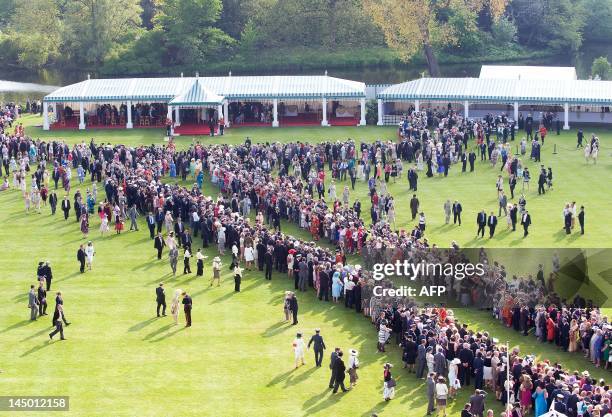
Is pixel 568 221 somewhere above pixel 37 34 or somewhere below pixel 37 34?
below

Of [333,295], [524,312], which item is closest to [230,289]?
[333,295]

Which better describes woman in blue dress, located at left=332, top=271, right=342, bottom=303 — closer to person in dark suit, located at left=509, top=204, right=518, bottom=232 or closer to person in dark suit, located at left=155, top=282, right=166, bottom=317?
person in dark suit, located at left=155, top=282, right=166, bottom=317

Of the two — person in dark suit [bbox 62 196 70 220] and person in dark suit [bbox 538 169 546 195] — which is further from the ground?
person in dark suit [bbox 538 169 546 195]

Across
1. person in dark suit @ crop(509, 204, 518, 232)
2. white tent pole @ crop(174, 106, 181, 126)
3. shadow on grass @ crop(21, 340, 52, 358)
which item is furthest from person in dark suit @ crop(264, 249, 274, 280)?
white tent pole @ crop(174, 106, 181, 126)

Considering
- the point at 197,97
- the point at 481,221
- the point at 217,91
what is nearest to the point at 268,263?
the point at 481,221

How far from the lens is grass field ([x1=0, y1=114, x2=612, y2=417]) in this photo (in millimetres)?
30203

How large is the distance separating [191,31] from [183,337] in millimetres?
67065

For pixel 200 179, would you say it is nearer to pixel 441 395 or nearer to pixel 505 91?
pixel 505 91

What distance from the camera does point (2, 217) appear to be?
47719 millimetres

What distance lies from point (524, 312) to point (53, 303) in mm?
14576

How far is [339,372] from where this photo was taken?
30469 millimetres

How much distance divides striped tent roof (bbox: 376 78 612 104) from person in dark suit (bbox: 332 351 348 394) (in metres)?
36.8

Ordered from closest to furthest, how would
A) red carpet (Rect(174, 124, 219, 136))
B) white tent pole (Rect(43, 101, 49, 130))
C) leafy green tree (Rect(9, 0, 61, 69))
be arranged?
red carpet (Rect(174, 124, 219, 136))
white tent pole (Rect(43, 101, 49, 130))
leafy green tree (Rect(9, 0, 61, 69))

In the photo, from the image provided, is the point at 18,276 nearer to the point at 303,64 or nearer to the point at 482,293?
the point at 482,293
